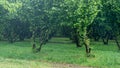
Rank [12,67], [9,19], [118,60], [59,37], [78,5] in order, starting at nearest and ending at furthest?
[12,67] → [118,60] → [78,5] → [9,19] → [59,37]

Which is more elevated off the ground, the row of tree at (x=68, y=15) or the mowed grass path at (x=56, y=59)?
the row of tree at (x=68, y=15)

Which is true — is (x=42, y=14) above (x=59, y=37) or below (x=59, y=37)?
above

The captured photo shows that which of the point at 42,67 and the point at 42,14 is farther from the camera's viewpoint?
the point at 42,14

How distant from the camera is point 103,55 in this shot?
38031 mm

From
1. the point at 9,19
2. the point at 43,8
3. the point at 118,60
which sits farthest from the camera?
the point at 9,19

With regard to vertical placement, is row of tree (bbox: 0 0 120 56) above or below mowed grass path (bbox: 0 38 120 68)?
above

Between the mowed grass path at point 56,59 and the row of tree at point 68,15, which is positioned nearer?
the mowed grass path at point 56,59

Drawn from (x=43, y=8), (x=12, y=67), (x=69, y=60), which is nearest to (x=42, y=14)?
(x=43, y=8)

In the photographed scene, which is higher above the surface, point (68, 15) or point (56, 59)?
point (68, 15)

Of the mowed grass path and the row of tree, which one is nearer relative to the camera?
the mowed grass path

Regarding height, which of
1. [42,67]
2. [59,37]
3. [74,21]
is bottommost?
[59,37]

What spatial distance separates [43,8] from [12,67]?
50.7 ft

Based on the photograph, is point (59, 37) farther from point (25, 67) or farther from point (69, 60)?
point (25, 67)

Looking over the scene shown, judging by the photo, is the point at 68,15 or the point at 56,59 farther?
the point at 68,15
